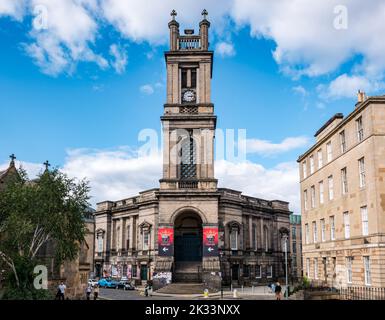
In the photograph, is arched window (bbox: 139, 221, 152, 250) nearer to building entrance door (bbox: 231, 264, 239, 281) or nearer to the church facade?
the church facade

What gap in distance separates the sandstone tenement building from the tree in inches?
728

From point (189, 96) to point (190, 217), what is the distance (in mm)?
14670

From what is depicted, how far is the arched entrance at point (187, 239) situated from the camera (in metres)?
47.7

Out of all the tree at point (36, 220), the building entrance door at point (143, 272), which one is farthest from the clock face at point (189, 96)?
the tree at point (36, 220)

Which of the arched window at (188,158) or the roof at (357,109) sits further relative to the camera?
the arched window at (188,158)

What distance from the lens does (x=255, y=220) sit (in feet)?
197

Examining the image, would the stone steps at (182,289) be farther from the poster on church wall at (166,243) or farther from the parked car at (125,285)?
the parked car at (125,285)

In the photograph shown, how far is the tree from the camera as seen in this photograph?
24.9 meters

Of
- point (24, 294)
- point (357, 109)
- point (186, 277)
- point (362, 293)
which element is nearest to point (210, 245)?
point (186, 277)

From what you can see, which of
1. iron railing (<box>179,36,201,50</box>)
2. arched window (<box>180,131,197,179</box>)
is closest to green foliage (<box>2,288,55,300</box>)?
arched window (<box>180,131,197,179</box>)

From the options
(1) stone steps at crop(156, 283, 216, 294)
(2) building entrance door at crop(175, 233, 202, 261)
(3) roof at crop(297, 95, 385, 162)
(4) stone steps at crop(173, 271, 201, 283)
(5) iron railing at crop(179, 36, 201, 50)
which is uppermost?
(5) iron railing at crop(179, 36, 201, 50)

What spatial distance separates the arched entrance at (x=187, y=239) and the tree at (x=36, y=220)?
20.4 meters
